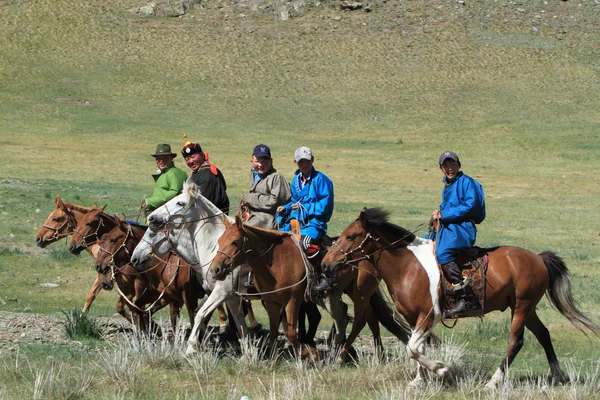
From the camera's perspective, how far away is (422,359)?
9.09 meters

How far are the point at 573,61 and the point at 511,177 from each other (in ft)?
91.9

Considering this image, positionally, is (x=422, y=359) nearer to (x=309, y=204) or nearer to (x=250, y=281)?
(x=250, y=281)

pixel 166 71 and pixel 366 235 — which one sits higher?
pixel 166 71

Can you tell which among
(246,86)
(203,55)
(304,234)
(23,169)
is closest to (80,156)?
(23,169)

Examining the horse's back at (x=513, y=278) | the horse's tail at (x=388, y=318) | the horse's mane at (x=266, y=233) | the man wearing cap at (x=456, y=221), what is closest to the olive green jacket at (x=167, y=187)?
the horse's mane at (x=266, y=233)

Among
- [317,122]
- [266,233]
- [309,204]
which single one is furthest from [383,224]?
[317,122]

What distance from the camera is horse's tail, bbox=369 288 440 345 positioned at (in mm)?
11176

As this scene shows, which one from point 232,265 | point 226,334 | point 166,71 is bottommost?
point 226,334

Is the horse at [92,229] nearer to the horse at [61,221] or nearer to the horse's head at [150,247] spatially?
the horse at [61,221]

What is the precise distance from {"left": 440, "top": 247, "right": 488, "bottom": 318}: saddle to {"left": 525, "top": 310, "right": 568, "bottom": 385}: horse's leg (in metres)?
0.75

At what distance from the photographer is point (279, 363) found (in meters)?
10.2

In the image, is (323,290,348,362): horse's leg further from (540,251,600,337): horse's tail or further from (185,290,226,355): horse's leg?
(540,251,600,337): horse's tail

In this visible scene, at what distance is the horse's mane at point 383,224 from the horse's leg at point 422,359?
0.91 meters

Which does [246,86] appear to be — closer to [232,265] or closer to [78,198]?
[78,198]
